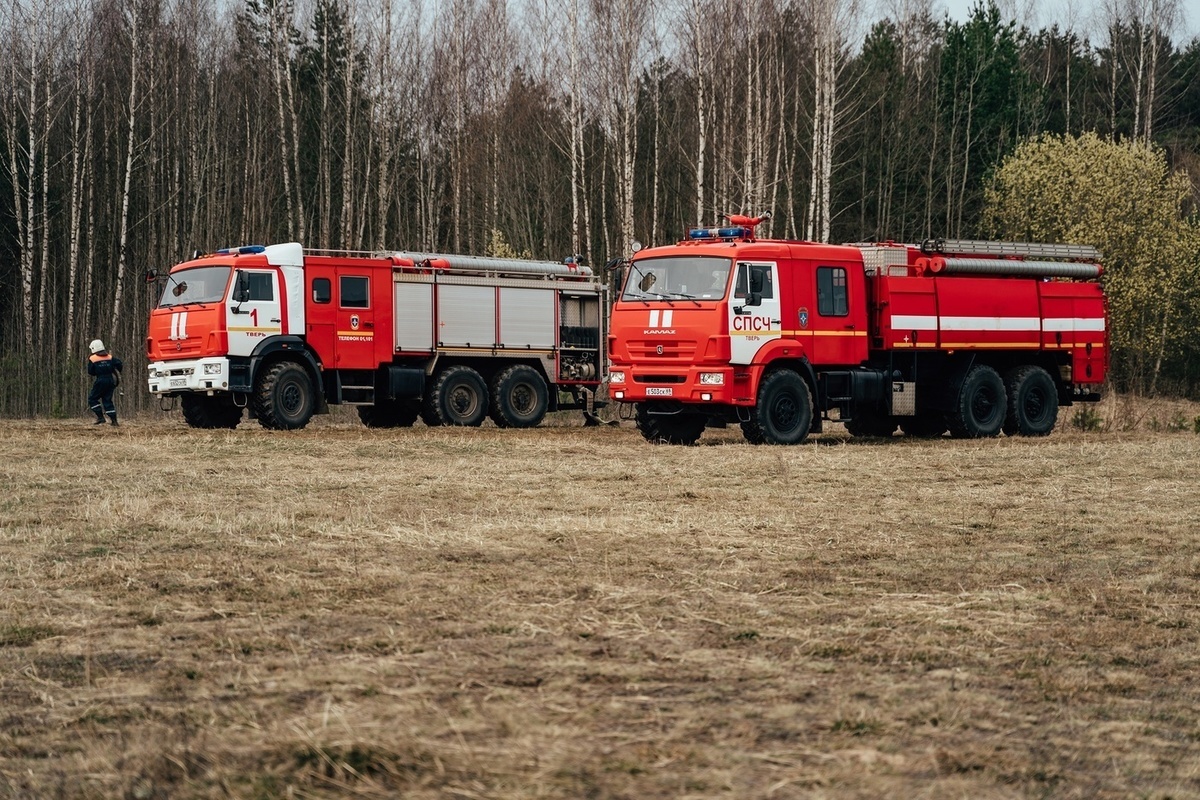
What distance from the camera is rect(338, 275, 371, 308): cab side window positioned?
81.1 feet

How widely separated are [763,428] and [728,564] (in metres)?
11.2

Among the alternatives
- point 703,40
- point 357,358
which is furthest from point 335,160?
point 357,358

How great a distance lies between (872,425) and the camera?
25250mm

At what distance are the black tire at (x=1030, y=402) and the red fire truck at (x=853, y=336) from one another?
25 mm

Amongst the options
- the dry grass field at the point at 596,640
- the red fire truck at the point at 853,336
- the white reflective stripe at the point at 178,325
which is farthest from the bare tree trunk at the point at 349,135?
the dry grass field at the point at 596,640

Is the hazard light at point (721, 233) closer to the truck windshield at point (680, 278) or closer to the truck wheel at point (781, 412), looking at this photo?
the truck windshield at point (680, 278)

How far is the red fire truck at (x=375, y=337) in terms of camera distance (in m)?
23.7

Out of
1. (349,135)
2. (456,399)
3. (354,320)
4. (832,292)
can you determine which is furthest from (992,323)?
(349,135)

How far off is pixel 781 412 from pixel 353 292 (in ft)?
24.5

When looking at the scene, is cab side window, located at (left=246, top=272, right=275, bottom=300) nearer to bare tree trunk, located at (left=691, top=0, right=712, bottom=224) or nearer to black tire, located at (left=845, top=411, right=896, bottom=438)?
black tire, located at (left=845, top=411, right=896, bottom=438)

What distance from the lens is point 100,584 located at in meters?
8.97

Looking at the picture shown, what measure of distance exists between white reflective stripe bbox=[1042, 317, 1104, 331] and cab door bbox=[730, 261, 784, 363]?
18.6 ft

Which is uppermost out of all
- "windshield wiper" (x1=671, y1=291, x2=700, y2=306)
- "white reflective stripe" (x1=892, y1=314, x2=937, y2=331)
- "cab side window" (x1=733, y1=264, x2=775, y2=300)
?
"cab side window" (x1=733, y1=264, x2=775, y2=300)

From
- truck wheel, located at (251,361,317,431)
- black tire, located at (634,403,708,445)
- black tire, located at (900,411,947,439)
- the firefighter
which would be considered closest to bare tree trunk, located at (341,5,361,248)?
the firefighter
